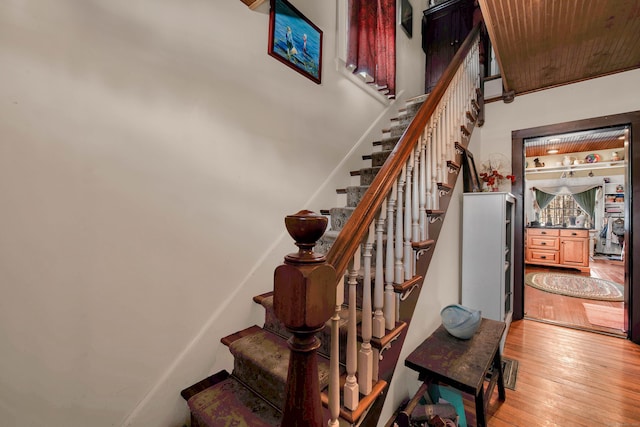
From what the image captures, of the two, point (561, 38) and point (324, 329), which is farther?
point (561, 38)

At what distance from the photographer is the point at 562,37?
7.03 ft

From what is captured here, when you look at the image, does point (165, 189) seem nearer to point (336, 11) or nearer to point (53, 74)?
point (53, 74)

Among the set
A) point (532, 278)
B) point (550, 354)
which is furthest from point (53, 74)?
point (532, 278)

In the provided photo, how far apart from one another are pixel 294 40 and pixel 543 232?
668 cm

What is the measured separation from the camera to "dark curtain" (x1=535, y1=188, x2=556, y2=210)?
23.2 ft

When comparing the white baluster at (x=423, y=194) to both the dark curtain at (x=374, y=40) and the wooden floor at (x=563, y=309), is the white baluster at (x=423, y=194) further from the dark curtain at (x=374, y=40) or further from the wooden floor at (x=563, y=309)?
the wooden floor at (x=563, y=309)

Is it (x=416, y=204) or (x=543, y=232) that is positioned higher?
(x=416, y=204)

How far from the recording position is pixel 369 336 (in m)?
1.04

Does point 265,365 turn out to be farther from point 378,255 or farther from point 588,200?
point 588,200

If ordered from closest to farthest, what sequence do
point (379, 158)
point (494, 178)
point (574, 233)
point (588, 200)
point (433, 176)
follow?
point (433, 176)
point (379, 158)
point (494, 178)
point (574, 233)
point (588, 200)

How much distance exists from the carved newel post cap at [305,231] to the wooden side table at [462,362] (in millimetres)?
1176

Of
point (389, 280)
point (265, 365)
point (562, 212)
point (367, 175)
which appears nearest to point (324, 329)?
point (265, 365)

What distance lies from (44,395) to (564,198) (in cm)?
966

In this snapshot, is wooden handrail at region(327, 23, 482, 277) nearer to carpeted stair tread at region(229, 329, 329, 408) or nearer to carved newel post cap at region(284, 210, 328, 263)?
carved newel post cap at region(284, 210, 328, 263)
